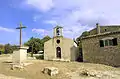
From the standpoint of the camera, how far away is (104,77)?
1514cm

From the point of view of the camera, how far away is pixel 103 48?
24531mm

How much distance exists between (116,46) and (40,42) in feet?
110

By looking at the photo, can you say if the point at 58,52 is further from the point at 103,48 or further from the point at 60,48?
the point at 103,48

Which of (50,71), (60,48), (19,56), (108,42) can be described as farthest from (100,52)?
(19,56)

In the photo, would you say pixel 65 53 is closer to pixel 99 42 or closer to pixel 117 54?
pixel 99 42

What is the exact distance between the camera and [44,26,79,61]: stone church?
32.5 meters

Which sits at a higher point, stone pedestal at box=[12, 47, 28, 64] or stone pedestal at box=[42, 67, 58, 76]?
stone pedestal at box=[12, 47, 28, 64]

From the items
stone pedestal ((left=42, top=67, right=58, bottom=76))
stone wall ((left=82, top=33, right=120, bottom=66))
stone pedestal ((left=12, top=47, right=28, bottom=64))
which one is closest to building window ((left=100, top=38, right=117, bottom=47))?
stone wall ((left=82, top=33, right=120, bottom=66))

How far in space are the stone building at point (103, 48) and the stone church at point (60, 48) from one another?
472 cm

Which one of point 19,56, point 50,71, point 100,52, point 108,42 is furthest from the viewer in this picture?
point 100,52

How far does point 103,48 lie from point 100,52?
779mm

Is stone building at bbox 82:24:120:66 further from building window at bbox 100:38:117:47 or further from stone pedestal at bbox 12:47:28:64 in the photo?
stone pedestal at bbox 12:47:28:64

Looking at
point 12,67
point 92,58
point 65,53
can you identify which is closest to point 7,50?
point 65,53

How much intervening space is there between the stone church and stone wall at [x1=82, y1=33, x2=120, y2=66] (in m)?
4.72
